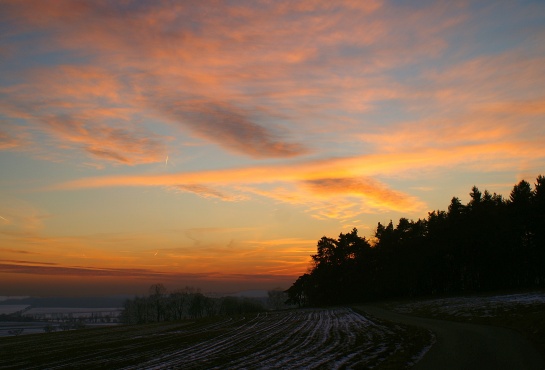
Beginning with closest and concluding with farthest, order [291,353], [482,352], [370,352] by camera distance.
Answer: [482,352] → [370,352] → [291,353]

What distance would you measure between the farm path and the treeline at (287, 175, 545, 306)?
56.9 metres

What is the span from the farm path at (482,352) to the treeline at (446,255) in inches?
2242

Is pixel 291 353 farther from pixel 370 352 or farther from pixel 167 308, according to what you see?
pixel 167 308

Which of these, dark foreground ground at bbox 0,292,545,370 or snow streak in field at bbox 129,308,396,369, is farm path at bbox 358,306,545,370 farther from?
snow streak in field at bbox 129,308,396,369

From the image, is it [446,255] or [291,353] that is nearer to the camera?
[291,353]

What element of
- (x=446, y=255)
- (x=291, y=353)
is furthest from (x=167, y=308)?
(x=291, y=353)

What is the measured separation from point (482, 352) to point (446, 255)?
7192cm

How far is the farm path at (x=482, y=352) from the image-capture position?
54.5 feet

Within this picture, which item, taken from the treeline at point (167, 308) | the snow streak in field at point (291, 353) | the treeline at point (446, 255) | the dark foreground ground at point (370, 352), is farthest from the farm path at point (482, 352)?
the treeline at point (167, 308)

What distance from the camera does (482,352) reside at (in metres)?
19.3

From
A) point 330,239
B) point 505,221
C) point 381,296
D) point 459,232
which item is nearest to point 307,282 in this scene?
point 330,239

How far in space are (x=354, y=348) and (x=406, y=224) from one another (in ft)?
260

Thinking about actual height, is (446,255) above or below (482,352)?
above

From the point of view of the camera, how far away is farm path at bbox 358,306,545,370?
54.5ft
